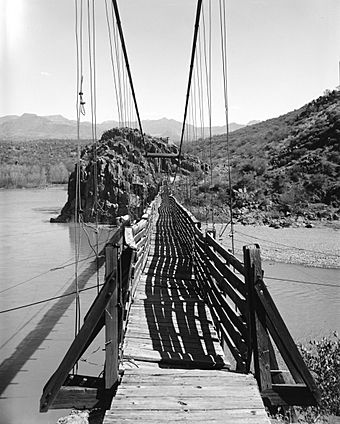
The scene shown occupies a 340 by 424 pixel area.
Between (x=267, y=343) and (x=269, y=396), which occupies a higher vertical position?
(x=267, y=343)

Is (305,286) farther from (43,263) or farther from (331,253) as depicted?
(43,263)

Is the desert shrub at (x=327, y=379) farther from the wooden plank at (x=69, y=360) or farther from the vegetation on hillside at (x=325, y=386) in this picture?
the wooden plank at (x=69, y=360)

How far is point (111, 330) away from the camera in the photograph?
128 inches

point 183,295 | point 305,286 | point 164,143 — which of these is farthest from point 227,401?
point 164,143

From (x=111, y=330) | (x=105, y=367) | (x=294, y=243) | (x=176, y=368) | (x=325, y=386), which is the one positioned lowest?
(x=294, y=243)

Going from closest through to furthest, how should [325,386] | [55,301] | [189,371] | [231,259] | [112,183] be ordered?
[189,371]
[231,259]
[325,386]
[55,301]
[112,183]

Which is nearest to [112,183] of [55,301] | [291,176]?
[291,176]

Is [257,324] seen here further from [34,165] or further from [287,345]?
[34,165]

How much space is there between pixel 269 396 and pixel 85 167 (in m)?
45.6

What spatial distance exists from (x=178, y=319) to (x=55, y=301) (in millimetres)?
13976

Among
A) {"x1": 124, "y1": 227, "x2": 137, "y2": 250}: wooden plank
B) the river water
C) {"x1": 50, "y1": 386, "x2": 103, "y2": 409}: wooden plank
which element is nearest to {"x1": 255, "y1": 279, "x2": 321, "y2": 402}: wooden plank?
{"x1": 50, "y1": 386, "x2": 103, "y2": 409}: wooden plank

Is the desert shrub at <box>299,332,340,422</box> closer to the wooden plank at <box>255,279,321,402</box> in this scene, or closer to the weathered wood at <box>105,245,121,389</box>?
the wooden plank at <box>255,279,321,402</box>

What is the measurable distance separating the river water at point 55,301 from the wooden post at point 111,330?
3341 mm

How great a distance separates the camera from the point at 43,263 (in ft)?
84.4
